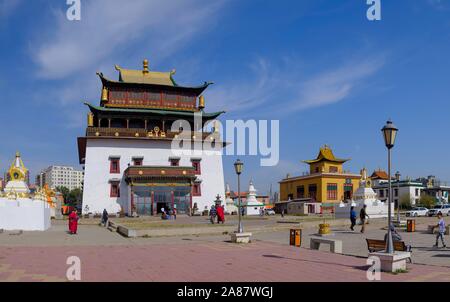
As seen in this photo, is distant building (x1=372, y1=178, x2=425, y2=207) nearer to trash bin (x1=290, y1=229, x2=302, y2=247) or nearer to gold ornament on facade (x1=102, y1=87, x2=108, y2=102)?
gold ornament on facade (x1=102, y1=87, x2=108, y2=102)

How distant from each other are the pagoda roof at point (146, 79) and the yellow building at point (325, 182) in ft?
82.8

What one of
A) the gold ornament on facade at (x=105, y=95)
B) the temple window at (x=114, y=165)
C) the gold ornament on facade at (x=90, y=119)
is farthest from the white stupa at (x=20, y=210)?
the gold ornament on facade at (x=105, y=95)

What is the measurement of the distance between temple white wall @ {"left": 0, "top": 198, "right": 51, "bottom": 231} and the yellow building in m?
48.4

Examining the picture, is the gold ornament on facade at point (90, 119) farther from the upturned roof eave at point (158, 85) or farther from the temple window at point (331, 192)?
the temple window at point (331, 192)

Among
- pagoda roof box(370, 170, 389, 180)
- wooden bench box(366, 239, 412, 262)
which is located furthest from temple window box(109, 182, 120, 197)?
pagoda roof box(370, 170, 389, 180)

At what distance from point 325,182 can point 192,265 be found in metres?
58.2

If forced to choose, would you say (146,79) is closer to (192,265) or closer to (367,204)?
(367,204)

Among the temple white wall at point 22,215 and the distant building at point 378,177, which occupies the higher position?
the distant building at point 378,177

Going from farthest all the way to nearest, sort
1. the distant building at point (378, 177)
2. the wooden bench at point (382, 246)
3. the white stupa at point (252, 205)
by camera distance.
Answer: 1. the distant building at point (378, 177)
2. the white stupa at point (252, 205)
3. the wooden bench at point (382, 246)

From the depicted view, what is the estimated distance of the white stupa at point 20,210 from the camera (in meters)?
23.9
